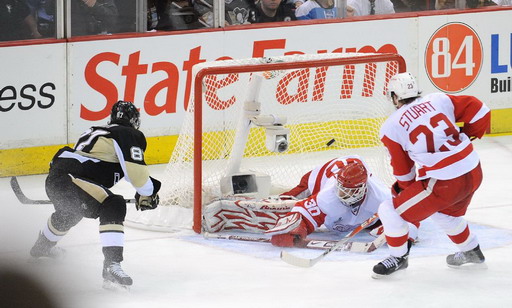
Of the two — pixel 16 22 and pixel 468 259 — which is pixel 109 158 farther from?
pixel 16 22

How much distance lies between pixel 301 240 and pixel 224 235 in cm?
45

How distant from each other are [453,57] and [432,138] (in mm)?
3861

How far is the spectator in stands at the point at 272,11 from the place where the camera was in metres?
6.82

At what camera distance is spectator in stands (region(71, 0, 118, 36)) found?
20.5ft

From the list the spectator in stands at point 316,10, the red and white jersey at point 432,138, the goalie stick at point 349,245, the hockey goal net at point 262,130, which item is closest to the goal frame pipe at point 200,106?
the hockey goal net at point 262,130

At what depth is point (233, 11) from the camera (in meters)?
6.74

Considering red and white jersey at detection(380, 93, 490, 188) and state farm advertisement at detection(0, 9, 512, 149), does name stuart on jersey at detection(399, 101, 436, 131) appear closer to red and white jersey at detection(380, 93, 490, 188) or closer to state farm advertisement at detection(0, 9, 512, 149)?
red and white jersey at detection(380, 93, 490, 188)

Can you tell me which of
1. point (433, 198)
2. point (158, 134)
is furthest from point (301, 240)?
point (158, 134)

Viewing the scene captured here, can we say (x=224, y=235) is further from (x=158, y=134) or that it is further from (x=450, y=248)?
(x=158, y=134)

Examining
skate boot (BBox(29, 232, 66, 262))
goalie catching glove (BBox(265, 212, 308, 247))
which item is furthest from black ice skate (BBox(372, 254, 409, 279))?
skate boot (BBox(29, 232, 66, 262))

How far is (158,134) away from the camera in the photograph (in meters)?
6.63

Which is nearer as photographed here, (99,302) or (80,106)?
(99,302)

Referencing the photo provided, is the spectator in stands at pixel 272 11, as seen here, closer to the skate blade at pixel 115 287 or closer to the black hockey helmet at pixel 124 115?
the black hockey helmet at pixel 124 115

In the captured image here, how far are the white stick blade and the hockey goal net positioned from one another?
81cm
